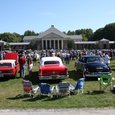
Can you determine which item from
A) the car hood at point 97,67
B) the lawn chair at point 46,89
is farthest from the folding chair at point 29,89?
the car hood at point 97,67

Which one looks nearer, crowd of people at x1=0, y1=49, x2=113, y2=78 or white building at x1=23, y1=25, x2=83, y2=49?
crowd of people at x1=0, y1=49, x2=113, y2=78

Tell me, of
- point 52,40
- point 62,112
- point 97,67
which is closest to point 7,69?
point 97,67

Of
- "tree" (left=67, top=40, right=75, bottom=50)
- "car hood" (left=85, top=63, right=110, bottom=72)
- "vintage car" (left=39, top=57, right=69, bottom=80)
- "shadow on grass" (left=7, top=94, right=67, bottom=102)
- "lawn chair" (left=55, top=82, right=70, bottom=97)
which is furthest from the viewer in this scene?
"tree" (left=67, top=40, right=75, bottom=50)

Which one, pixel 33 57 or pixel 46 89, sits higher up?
pixel 33 57

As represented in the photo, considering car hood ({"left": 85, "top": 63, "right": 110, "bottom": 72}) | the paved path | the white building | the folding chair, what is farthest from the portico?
the paved path

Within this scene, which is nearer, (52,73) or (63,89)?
(63,89)

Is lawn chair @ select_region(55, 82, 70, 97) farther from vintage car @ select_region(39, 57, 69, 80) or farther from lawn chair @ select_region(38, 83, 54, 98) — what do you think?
vintage car @ select_region(39, 57, 69, 80)

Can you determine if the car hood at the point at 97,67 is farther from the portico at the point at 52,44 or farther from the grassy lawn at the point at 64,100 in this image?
the portico at the point at 52,44

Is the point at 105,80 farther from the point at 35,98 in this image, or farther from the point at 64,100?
the point at 35,98

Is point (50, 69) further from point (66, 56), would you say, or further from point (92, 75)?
point (66, 56)

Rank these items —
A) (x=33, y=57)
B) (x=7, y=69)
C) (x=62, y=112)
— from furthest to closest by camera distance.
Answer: (x=33, y=57) → (x=7, y=69) → (x=62, y=112)

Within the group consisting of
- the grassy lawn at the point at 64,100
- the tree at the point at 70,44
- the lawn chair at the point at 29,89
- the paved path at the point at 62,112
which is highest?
the tree at the point at 70,44

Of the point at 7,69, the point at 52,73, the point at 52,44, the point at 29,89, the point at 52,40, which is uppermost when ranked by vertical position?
the point at 52,40

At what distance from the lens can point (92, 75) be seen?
2234 cm
